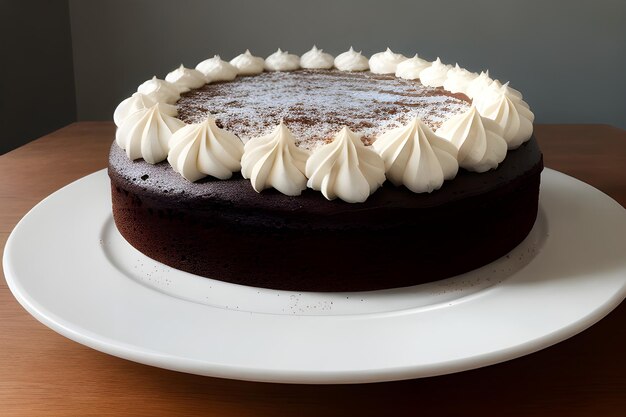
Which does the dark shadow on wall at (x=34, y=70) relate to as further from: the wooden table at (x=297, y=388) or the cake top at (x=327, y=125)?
the wooden table at (x=297, y=388)

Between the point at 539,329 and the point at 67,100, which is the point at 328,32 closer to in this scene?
the point at 67,100

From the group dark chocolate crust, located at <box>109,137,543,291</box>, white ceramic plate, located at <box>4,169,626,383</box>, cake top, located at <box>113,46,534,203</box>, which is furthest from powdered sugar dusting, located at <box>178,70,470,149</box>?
white ceramic plate, located at <box>4,169,626,383</box>

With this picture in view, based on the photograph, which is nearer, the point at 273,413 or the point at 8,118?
the point at 273,413

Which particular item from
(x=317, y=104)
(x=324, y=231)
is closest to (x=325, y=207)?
(x=324, y=231)

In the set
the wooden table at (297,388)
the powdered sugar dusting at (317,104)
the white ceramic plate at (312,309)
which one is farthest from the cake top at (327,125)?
the wooden table at (297,388)

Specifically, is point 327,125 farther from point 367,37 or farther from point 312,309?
point 367,37

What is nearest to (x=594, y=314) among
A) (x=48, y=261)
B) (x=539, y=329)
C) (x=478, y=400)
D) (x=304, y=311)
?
(x=539, y=329)
